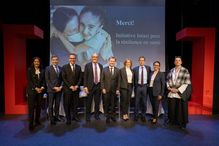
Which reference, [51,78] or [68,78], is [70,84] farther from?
[51,78]

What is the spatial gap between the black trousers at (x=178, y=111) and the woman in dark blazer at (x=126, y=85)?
86cm

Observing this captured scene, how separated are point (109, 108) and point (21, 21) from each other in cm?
337

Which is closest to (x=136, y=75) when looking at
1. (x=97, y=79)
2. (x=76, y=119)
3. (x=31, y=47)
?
(x=97, y=79)

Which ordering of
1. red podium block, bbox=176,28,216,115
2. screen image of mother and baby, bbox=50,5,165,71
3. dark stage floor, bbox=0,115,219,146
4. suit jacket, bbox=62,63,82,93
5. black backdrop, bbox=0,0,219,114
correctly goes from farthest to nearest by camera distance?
1. black backdrop, bbox=0,0,219,114
2. screen image of mother and baby, bbox=50,5,165,71
3. red podium block, bbox=176,28,216,115
4. suit jacket, bbox=62,63,82,93
5. dark stage floor, bbox=0,115,219,146

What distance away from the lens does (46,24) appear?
661 centimetres

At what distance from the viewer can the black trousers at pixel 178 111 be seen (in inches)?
182

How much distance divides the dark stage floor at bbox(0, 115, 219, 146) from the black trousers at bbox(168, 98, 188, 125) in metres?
0.18

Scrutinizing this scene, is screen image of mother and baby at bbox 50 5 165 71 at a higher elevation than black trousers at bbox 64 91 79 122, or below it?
higher

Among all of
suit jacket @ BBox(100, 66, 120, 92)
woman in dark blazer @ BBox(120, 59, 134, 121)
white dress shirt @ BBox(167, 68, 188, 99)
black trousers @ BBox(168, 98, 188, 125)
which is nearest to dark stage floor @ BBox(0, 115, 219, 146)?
black trousers @ BBox(168, 98, 188, 125)

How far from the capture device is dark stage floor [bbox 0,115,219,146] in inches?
150

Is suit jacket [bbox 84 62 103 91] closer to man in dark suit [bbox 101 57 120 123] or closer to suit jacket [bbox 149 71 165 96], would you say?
man in dark suit [bbox 101 57 120 123]

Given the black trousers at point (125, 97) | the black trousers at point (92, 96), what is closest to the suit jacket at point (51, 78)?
the black trousers at point (92, 96)

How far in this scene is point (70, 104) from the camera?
4859 millimetres

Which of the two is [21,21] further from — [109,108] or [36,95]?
[109,108]
